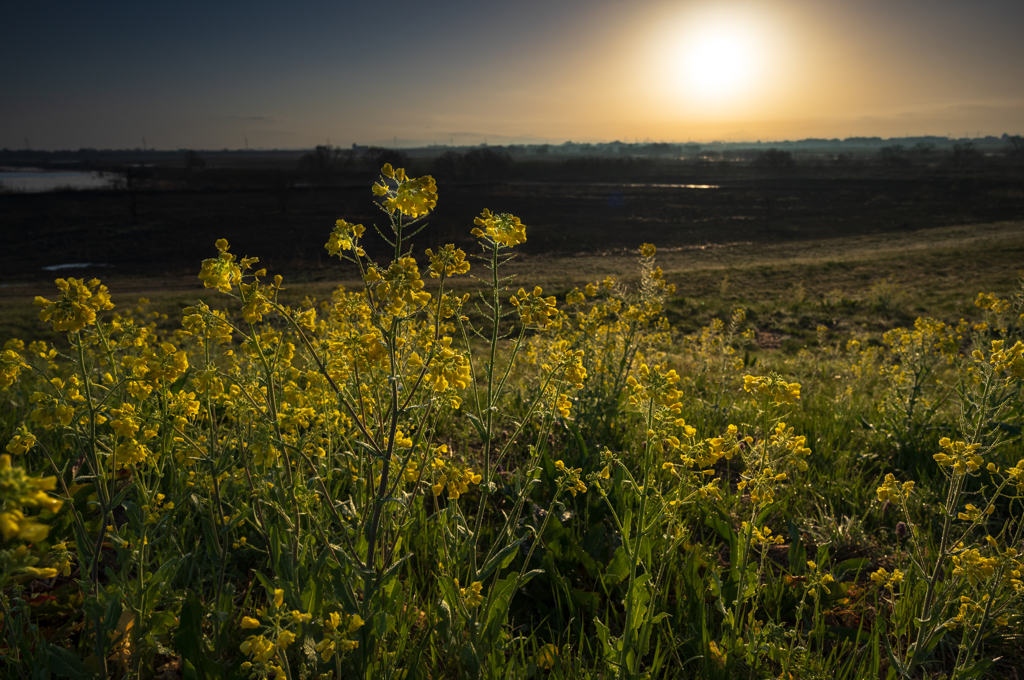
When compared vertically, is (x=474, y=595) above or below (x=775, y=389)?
below

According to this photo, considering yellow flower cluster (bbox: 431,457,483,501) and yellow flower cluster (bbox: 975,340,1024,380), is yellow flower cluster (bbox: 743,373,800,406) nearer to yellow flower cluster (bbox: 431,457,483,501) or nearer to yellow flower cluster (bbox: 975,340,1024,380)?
yellow flower cluster (bbox: 975,340,1024,380)

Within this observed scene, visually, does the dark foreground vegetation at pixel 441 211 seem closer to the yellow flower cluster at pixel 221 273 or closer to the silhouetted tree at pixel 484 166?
the silhouetted tree at pixel 484 166

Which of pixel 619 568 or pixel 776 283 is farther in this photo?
pixel 776 283

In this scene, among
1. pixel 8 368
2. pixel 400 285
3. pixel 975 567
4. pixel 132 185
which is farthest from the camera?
pixel 132 185

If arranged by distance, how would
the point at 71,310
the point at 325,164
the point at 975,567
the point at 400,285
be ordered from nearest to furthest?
the point at 400,285 → the point at 71,310 → the point at 975,567 → the point at 325,164

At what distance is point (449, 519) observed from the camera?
10.1 ft

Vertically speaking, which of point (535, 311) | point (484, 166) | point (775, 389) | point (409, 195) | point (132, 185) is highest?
point (484, 166)

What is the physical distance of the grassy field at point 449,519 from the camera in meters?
1.97

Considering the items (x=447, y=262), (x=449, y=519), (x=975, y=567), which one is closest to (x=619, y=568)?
(x=449, y=519)

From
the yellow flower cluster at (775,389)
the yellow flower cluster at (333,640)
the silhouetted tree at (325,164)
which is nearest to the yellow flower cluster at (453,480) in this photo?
the yellow flower cluster at (333,640)

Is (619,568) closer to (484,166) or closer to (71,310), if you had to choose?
(71,310)

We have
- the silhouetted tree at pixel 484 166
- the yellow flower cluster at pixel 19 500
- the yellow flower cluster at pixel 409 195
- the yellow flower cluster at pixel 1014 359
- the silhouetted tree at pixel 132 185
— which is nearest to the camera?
the yellow flower cluster at pixel 19 500

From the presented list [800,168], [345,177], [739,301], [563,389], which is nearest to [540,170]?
[345,177]

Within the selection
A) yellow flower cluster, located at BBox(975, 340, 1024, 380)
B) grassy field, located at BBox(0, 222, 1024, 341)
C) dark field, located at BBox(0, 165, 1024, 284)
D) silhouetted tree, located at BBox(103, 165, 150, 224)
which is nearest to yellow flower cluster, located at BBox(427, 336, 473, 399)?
yellow flower cluster, located at BBox(975, 340, 1024, 380)
